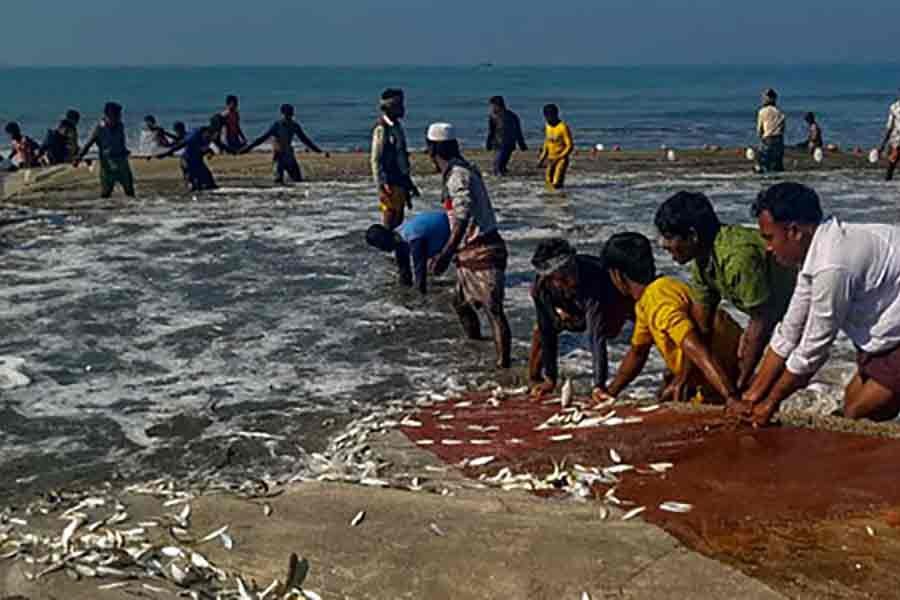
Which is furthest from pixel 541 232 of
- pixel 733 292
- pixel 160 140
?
pixel 160 140

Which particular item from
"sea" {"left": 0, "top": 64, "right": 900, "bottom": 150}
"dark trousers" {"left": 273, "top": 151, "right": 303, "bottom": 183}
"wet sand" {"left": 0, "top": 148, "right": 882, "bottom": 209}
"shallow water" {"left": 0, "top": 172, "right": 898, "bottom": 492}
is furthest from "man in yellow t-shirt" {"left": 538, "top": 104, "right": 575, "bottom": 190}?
"sea" {"left": 0, "top": 64, "right": 900, "bottom": 150}

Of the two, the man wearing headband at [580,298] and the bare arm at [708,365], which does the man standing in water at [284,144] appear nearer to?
the man wearing headband at [580,298]

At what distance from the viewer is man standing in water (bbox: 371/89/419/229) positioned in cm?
1217


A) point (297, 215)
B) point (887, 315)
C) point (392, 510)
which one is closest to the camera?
point (392, 510)

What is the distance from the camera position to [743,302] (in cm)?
621

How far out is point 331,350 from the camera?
997 cm

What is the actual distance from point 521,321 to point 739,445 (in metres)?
5.30

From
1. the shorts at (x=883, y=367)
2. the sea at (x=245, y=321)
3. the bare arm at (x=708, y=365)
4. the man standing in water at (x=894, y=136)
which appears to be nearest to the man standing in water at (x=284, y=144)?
the sea at (x=245, y=321)

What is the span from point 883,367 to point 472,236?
4.06 metres

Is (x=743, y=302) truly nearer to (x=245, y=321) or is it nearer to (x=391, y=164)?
(x=245, y=321)

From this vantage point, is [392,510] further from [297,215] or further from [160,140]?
[160,140]

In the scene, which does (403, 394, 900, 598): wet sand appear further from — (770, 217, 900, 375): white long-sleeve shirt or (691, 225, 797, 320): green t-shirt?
(691, 225, 797, 320): green t-shirt

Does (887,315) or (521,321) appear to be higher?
(887,315)

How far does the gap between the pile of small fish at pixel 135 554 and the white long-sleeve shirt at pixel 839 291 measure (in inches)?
92.9
